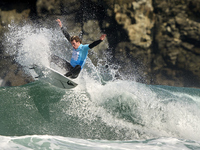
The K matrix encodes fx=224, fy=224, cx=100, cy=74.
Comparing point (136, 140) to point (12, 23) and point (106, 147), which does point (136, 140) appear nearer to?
point (106, 147)

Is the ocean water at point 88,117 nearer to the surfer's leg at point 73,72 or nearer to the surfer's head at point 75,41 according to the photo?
the surfer's leg at point 73,72

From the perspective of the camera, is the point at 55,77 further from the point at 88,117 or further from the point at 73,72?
the point at 88,117

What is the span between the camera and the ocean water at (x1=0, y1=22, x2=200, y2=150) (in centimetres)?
407

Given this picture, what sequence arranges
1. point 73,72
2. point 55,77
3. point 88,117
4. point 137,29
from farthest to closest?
point 137,29 → point 73,72 → point 55,77 → point 88,117

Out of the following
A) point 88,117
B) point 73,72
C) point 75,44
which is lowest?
point 88,117

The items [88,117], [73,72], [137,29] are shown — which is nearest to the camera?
[88,117]

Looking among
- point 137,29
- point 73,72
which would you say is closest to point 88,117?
point 73,72

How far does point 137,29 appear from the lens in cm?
1010

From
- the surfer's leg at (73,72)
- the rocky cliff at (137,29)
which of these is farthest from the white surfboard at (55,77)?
the rocky cliff at (137,29)

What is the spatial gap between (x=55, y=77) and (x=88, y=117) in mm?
1232

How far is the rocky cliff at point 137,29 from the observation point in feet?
32.3

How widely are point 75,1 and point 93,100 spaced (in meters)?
6.06

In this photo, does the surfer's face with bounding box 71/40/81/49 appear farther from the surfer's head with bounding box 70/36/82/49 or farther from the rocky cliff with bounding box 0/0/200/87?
the rocky cliff with bounding box 0/0/200/87

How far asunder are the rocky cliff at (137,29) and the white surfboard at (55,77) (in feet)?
14.9
